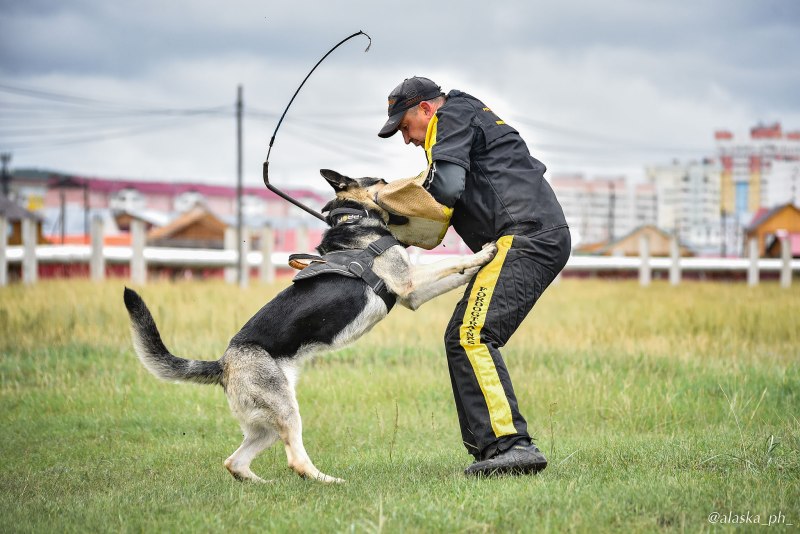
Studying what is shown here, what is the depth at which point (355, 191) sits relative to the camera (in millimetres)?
5379

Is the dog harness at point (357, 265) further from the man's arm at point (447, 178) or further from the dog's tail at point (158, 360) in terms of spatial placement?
the dog's tail at point (158, 360)

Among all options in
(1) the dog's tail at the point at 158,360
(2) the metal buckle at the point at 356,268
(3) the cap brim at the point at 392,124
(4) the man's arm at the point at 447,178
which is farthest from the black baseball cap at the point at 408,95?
(1) the dog's tail at the point at 158,360

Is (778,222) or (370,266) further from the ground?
(370,266)

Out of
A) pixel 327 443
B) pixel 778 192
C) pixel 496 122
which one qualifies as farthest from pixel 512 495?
pixel 778 192

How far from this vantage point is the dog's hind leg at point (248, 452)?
518 centimetres

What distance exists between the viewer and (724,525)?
3525 mm

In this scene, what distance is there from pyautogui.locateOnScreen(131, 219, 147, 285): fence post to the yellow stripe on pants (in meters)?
13.8

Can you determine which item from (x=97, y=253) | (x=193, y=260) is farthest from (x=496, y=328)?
(x=193, y=260)

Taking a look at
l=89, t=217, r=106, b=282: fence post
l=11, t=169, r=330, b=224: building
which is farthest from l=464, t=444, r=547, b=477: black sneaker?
l=11, t=169, r=330, b=224: building

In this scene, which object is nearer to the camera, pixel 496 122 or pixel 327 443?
pixel 496 122

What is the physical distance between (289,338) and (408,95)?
1.56 m

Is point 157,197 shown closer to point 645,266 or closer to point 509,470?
point 645,266

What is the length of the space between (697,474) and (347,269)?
220cm

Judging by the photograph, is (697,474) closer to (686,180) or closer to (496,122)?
(496,122)
